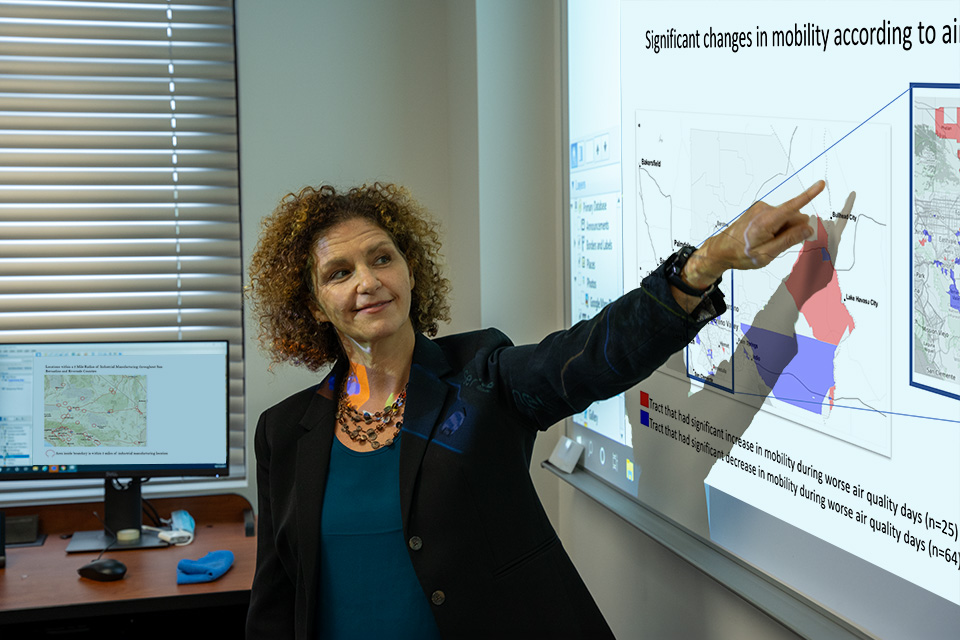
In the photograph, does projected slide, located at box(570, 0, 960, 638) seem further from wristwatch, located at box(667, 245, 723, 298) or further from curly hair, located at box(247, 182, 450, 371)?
curly hair, located at box(247, 182, 450, 371)

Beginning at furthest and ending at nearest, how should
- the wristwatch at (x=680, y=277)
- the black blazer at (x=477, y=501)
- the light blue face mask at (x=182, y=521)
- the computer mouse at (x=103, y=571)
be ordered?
1. the light blue face mask at (x=182, y=521)
2. the computer mouse at (x=103, y=571)
3. the black blazer at (x=477, y=501)
4. the wristwatch at (x=680, y=277)

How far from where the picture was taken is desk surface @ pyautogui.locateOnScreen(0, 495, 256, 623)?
1.96 m

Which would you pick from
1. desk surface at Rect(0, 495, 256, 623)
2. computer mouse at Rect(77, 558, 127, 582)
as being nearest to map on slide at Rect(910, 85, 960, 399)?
desk surface at Rect(0, 495, 256, 623)

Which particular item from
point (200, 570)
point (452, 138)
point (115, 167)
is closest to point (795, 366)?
point (200, 570)

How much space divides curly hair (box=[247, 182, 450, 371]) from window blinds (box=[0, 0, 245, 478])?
1020mm

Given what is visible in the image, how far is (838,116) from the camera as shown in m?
1.12

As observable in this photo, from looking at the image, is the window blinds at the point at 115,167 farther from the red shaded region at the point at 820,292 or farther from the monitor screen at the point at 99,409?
the red shaded region at the point at 820,292

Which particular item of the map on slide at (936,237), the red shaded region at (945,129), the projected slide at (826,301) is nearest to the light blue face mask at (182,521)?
the projected slide at (826,301)

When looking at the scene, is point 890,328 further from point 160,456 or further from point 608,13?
point 160,456

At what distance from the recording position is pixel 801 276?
47.1 inches

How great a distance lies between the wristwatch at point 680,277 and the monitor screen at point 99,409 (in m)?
1.63

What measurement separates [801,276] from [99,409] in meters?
1.96

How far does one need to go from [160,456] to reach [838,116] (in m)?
1.99

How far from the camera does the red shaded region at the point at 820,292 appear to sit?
1.13 m
